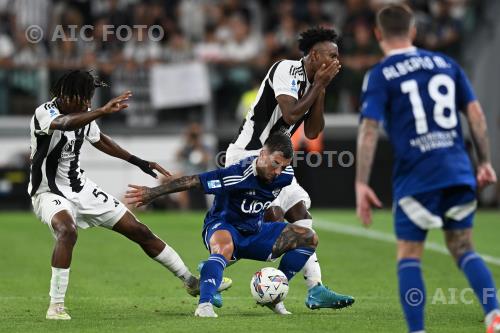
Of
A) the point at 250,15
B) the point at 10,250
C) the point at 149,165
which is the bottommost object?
the point at 10,250

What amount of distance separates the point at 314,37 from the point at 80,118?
213 cm

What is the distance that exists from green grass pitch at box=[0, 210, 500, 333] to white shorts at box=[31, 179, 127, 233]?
762mm

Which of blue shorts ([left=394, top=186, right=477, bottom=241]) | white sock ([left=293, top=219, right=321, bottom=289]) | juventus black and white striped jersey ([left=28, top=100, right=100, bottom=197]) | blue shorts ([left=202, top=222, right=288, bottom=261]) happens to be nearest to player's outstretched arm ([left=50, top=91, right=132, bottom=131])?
juventus black and white striped jersey ([left=28, top=100, right=100, bottom=197])

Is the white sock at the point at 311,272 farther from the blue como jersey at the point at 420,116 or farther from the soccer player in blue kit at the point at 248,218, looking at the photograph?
the blue como jersey at the point at 420,116

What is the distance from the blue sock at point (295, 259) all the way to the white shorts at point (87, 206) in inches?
57.6

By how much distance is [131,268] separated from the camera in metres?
13.3

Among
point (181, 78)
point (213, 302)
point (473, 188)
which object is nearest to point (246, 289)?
point (213, 302)

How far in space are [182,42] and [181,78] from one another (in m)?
0.83

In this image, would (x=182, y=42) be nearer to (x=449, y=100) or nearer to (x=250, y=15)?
(x=250, y=15)

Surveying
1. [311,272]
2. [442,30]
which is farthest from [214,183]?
Result: [442,30]

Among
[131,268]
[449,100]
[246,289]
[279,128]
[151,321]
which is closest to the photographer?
[449,100]

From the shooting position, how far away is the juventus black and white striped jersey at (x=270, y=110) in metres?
9.30

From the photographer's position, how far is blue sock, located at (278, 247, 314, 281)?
→ 364 inches

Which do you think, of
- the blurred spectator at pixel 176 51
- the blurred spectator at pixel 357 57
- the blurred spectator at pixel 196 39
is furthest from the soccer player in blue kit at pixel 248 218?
the blurred spectator at pixel 176 51
